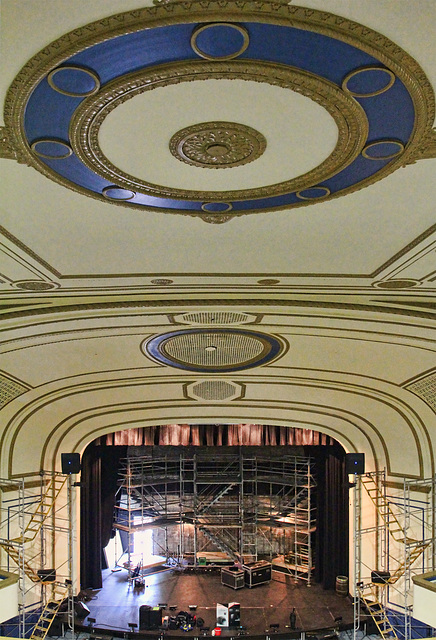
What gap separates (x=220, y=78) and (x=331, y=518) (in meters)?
18.3

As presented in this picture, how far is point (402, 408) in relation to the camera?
13016mm

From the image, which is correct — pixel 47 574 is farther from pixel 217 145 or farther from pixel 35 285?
pixel 217 145

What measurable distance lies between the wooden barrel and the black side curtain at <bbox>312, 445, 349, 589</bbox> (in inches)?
14.2

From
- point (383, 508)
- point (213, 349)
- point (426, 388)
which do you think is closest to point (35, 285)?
point (213, 349)

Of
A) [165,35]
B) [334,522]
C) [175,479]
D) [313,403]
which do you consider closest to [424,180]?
[165,35]

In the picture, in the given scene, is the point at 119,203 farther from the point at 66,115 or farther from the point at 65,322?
the point at 65,322

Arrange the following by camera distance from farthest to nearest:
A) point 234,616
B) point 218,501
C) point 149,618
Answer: point 218,501
point 234,616
point 149,618

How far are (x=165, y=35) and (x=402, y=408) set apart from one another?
11.8 m

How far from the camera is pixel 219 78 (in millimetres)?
2811

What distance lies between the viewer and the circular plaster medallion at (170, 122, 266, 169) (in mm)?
3352

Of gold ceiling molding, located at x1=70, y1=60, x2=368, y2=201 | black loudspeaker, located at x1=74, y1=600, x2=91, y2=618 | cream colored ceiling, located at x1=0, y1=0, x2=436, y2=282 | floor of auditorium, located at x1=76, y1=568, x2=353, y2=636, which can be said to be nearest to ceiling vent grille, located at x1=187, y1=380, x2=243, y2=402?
floor of auditorium, located at x1=76, y1=568, x2=353, y2=636

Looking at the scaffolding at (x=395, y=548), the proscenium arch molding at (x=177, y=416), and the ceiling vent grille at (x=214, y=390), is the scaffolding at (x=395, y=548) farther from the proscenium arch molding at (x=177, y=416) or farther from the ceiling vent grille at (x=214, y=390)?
the ceiling vent grille at (x=214, y=390)

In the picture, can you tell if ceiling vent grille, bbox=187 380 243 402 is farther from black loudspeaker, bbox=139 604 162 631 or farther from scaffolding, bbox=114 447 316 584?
scaffolding, bbox=114 447 316 584

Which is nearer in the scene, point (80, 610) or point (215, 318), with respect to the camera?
point (215, 318)
